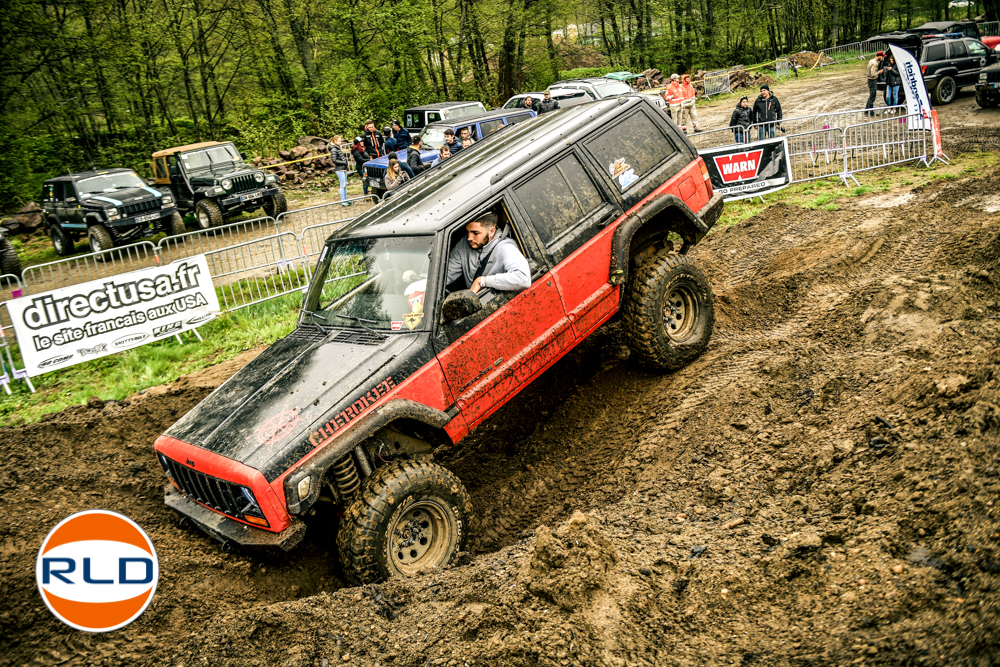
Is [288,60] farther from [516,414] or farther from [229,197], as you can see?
[516,414]

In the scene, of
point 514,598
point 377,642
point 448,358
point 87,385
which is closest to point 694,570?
point 514,598

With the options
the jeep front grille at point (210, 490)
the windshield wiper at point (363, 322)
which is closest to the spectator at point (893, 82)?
the windshield wiper at point (363, 322)

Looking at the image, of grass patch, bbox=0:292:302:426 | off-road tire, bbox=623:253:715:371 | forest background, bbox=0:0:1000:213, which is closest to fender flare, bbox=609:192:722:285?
off-road tire, bbox=623:253:715:371

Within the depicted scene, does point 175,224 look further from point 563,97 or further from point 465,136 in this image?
point 563,97

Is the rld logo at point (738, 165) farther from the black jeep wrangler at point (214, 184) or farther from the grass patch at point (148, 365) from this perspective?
the black jeep wrangler at point (214, 184)

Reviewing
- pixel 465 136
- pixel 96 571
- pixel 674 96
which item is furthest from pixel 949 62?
pixel 96 571

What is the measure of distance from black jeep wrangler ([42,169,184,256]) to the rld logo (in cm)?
1234

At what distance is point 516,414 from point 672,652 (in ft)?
11.3

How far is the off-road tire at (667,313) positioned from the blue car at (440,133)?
36.6 feet

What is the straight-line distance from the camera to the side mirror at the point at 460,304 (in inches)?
174

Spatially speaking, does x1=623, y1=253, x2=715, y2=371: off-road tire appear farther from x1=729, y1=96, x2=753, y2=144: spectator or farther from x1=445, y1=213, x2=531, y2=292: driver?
x1=729, y1=96, x2=753, y2=144: spectator

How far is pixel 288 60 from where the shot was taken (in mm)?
31250

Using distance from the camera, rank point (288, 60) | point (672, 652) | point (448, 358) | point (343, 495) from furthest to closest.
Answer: point (288, 60), point (448, 358), point (343, 495), point (672, 652)

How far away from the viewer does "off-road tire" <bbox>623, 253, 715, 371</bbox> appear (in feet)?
19.0
